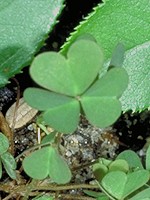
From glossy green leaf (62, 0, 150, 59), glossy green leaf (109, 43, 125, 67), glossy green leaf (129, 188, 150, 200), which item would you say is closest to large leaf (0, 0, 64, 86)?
glossy green leaf (62, 0, 150, 59)

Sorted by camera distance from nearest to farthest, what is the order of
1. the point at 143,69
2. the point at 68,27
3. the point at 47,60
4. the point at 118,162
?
the point at 47,60
the point at 118,162
the point at 143,69
the point at 68,27

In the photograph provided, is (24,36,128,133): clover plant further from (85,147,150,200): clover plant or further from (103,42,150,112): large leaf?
(103,42,150,112): large leaf

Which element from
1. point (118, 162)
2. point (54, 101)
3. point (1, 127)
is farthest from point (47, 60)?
point (1, 127)

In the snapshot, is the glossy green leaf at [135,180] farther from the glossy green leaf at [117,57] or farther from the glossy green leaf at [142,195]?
the glossy green leaf at [117,57]

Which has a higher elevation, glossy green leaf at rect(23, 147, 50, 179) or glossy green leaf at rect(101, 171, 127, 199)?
glossy green leaf at rect(23, 147, 50, 179)

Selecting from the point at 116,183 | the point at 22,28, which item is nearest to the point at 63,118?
the point at 116,183

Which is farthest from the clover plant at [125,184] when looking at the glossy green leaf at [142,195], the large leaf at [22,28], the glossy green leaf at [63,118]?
the large leaf at [22,28]

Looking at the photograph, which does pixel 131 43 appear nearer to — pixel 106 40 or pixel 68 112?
pixel 106 40
